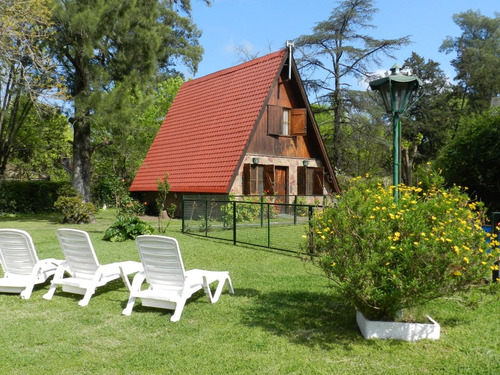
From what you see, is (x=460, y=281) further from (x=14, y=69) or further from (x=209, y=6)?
(x=209, y=6)

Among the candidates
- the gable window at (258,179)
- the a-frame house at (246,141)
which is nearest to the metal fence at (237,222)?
the a-frame house at (246,141)

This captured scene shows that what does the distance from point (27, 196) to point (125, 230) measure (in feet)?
44.9

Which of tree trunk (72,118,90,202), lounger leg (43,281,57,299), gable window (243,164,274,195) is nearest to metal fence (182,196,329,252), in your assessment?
gable window (243,164,274,195)

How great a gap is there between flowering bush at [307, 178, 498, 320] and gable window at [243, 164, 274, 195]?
14.5 m

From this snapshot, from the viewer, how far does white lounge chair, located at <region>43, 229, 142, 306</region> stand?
6475mm

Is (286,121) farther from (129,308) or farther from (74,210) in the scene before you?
(129,308)

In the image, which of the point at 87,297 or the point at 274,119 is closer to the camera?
the point at 87,297

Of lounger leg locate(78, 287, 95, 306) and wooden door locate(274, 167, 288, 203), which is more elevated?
wooden door locate(274, 167, 288, 203)

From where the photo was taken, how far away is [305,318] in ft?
18.7

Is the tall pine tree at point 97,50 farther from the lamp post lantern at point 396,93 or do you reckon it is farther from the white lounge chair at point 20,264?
the lamp post lantern at point 396,93

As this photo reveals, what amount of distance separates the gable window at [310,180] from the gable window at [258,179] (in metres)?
2.09

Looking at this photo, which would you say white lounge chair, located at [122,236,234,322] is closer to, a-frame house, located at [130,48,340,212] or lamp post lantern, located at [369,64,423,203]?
lamp post lantern, located at [369,64,423,203]

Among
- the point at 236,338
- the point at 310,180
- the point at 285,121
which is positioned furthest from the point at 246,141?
the point at 236,338

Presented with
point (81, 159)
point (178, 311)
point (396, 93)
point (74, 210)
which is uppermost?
point (396, 93)
